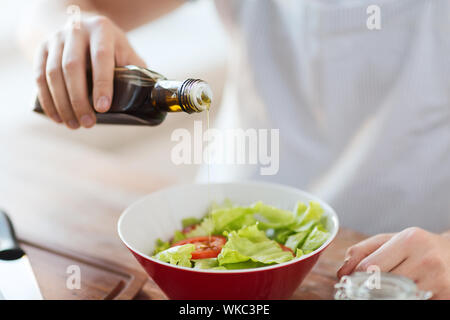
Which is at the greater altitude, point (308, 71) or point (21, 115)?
point (308, 71)

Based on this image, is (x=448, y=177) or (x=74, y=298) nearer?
(x=74, y=298)

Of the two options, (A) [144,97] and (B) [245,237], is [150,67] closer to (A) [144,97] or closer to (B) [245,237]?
(A) [144,97]

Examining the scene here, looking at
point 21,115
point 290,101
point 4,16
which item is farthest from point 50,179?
point 4,16

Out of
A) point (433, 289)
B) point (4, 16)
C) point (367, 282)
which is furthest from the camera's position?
point (4, 16)

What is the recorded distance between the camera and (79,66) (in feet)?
2.66

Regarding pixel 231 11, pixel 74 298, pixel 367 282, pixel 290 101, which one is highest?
pixel 231 11

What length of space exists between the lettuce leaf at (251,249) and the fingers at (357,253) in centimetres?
8

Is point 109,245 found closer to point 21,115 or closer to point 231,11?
point 231,11

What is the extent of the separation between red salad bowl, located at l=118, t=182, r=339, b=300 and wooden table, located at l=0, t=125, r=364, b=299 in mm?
94

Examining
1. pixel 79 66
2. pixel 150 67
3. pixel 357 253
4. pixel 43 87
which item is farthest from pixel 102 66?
pixel 150 67

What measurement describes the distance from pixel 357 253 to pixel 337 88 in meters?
0.54

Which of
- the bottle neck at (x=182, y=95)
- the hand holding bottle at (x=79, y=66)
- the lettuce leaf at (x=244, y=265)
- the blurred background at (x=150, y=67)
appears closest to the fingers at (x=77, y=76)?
the hand holding bottle at (x=79, y=66)

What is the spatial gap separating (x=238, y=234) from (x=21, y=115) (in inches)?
90.4

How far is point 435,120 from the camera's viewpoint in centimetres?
105
